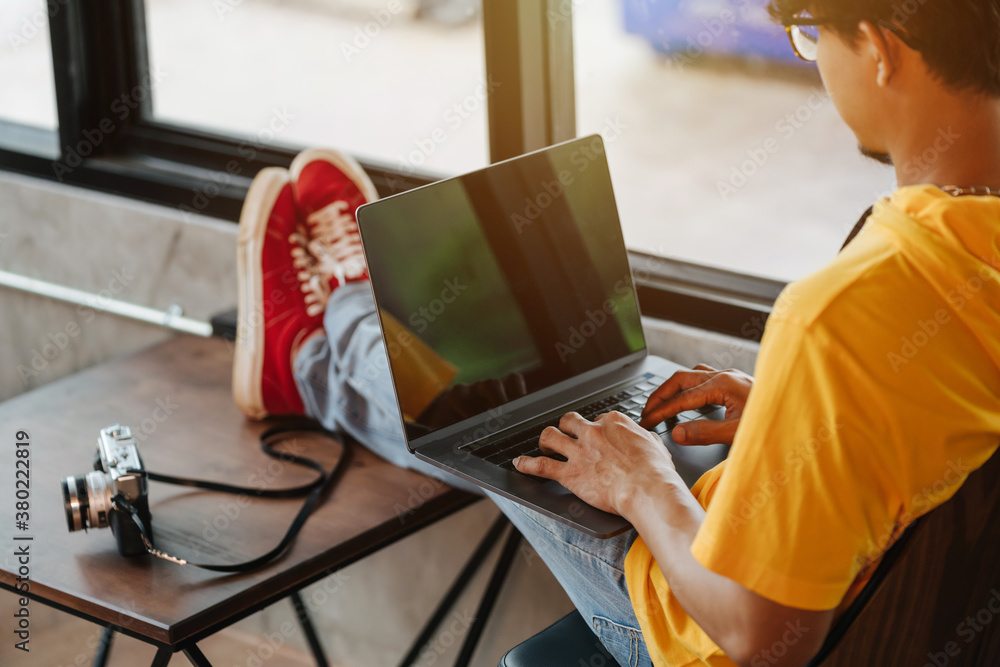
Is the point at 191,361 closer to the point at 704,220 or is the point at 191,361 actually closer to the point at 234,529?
the point at 234,529

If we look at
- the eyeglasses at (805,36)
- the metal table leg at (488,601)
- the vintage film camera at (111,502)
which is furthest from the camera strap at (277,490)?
the eyeglasses at (805,36)

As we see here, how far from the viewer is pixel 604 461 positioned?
35.8 inches

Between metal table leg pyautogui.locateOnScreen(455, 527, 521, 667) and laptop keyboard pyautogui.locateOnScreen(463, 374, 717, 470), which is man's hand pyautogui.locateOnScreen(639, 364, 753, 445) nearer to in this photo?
laptop keyboard pyautogui.locateOnScreen(463, 374, 717, 470)

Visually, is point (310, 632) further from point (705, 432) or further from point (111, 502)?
point (705, 432)

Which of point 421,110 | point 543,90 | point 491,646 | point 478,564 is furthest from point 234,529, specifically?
point 421,110

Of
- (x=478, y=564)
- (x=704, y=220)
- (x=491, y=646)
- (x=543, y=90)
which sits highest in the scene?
(x=543, y=90)

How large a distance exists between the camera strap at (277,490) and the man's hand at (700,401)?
416 millimetres

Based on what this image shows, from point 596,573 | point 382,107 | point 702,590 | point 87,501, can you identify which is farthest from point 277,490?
point 382,107

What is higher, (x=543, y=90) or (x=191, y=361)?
(x=543, y=90)

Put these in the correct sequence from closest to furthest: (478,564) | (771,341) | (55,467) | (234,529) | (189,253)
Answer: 1. (771,341)
2. (234,529)
3. (55,467)
4. (478,564)
5. (189,253)

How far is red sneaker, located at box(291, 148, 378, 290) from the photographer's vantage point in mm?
1484

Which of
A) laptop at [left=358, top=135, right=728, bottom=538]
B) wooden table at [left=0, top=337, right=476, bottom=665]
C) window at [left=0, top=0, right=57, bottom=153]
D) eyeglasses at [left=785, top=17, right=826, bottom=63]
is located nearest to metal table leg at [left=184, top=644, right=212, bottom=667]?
wooden table at [left=0, top=337, right=476, bottom=665]

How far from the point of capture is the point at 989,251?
685mm

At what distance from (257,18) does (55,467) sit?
1213 mm
